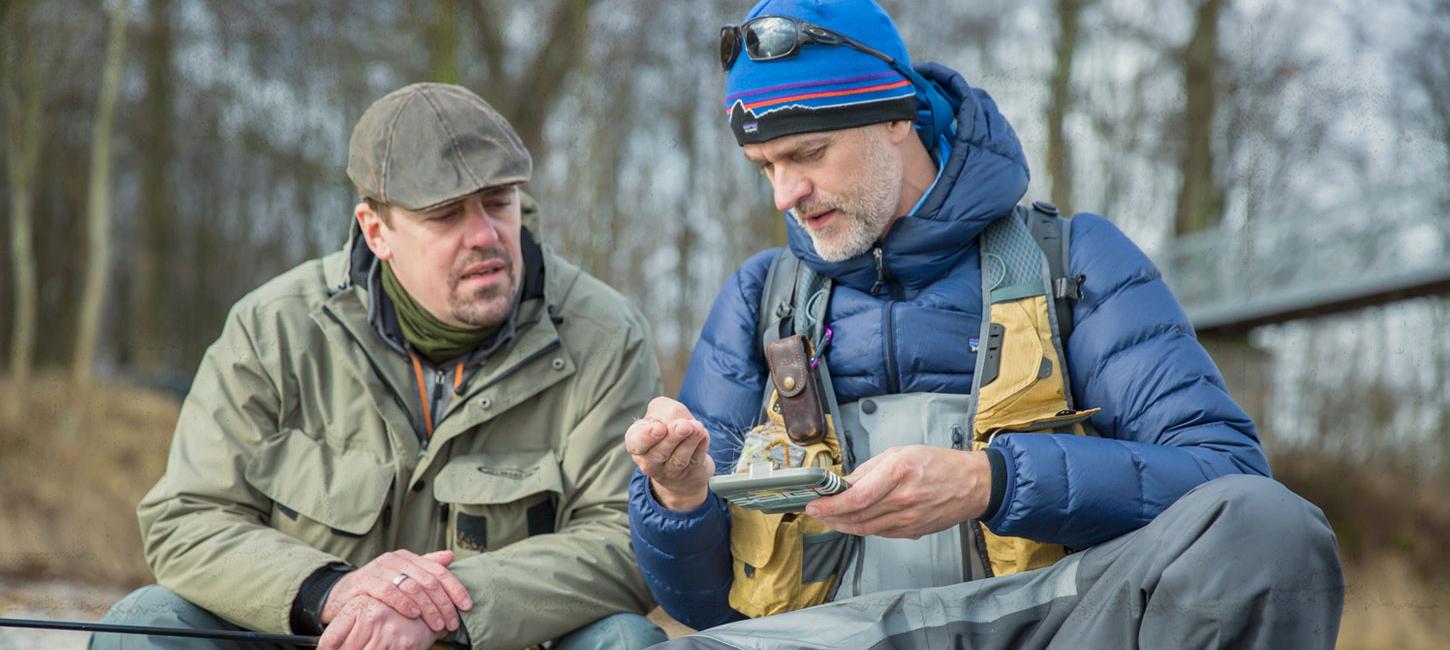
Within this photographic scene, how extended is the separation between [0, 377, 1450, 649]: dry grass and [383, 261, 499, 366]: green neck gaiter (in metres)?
5.71

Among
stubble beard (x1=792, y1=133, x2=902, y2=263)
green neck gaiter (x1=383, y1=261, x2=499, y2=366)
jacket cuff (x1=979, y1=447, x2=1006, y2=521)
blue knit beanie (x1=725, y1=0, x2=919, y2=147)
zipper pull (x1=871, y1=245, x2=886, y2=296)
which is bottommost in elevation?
jacket cuff (x1=979, y1=447, x2=1006, y2=521)

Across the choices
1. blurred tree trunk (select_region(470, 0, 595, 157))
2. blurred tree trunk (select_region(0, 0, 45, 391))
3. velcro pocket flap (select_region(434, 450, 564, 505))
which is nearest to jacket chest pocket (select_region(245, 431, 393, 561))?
velcro pocket flap (select_region(434, 450, 564, 505))

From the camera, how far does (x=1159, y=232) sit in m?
13.7

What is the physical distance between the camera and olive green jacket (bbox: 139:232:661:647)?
10.4 feet

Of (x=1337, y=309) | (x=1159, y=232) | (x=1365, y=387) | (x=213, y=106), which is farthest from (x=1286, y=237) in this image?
(x=213, y=106)

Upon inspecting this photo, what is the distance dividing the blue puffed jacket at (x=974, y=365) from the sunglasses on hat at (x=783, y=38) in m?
0.31

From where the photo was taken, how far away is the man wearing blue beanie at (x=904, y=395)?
97.4 inches

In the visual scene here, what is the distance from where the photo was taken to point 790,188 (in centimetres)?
298

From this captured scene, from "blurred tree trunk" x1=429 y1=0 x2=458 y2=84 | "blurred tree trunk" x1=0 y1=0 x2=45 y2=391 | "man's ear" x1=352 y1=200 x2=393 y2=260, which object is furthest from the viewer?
"blurred tree trunk" x1=0 y1=0 x2=45 y2=391

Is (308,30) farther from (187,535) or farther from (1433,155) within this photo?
(187,535)

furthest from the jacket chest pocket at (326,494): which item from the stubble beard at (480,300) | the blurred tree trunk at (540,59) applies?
the blurred tree trunk at (540,59)

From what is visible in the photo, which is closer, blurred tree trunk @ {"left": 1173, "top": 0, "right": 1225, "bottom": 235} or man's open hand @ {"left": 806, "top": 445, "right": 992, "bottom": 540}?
man's open hand @ {"left": 806, "top": 445, "right": 992, "bottom": 540}

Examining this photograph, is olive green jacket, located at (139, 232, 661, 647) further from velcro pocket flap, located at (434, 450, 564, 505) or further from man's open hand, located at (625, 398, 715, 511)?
man's open hand, located at (625, 398, 715, 511)

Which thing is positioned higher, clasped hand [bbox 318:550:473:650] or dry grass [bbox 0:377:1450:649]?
clasped hand [bbox 318:550:473:650]
